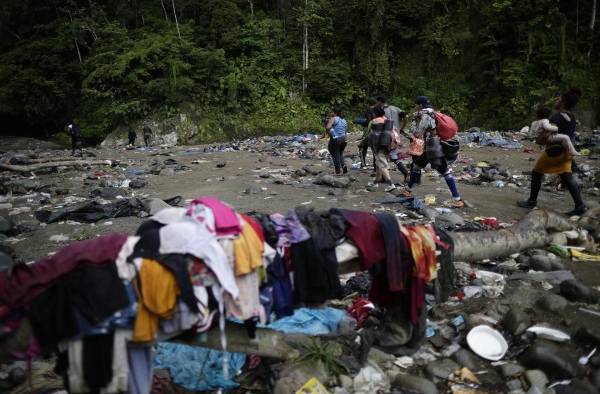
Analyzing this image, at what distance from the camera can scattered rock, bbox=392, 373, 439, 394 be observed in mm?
2645

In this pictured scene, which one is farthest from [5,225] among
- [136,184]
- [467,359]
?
[467,359]

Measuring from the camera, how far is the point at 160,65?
21.6 metres

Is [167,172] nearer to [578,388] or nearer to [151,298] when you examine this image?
[151,298]

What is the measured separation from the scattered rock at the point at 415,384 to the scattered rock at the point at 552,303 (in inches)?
57.8

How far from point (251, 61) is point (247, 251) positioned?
22.7 m

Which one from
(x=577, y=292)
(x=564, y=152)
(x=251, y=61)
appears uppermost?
(x=251, y=61)

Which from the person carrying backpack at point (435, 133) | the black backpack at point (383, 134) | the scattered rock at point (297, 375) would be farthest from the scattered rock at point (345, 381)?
the black backpack at point (383, 134)

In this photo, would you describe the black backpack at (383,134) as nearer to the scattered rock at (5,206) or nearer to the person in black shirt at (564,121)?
the person in black shirt at (564,121)

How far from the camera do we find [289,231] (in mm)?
2562

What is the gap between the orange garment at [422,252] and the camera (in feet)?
8.98

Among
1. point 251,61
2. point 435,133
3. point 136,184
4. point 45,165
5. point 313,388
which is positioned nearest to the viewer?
point 313,388

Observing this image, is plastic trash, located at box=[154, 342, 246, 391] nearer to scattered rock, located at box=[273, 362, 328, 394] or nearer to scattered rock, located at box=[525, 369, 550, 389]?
scattered rock, located at box=[273, 362, 328, 394]

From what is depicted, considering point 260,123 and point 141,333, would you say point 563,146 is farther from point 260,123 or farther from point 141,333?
point 260,123

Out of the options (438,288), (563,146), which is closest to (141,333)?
(438,288)
